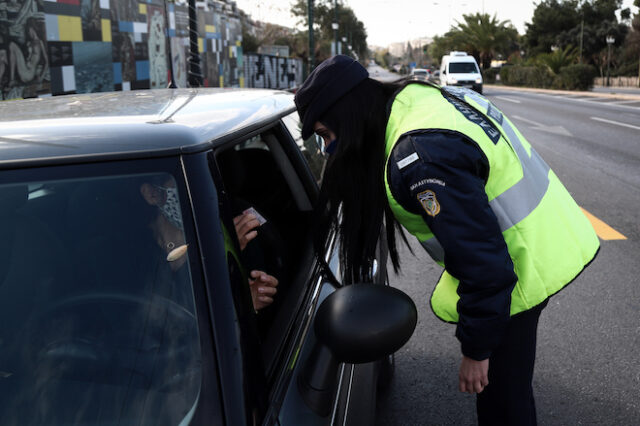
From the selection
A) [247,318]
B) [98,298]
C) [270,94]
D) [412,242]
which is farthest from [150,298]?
[412,242]

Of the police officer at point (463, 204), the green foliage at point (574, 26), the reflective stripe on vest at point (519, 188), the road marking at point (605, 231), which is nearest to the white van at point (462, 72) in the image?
the road marking at point (605, 231)

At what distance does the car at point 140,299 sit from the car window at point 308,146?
108 centimetres

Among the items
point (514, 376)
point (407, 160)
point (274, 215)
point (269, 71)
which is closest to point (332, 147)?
point (407, 160)

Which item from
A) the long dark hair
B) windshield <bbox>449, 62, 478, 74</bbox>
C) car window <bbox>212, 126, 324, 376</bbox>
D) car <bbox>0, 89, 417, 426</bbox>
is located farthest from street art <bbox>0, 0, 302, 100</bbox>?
windshield <bbox>449, 62, 478, 74</bbox>

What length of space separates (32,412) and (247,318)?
0.45 meters

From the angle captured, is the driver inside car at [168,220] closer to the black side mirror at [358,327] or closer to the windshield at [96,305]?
the windshield at [96,305]

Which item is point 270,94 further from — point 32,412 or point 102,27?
point 102,27

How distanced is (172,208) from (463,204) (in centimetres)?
68

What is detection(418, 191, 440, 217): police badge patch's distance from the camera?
1.54m

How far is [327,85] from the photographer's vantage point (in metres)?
1.71

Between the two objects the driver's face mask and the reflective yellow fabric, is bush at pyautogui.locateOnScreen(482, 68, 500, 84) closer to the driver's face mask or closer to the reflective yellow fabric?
the reflective yellow fabric

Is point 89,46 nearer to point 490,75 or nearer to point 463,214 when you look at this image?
point 463,214

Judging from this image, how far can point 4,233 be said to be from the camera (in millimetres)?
1492

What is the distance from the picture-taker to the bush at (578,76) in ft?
116
